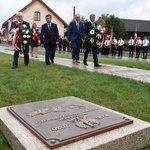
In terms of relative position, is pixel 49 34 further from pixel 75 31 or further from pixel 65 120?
pixel 65 120

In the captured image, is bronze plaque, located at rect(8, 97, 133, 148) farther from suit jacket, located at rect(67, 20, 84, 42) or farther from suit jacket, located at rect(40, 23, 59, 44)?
suit jacket, located at rect(67, 20, 84, 42)

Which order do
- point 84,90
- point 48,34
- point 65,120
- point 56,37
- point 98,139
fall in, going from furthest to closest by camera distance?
1. point 56,37
2. point 48,34
3. point 84,90
4. point 65,120
5. point 98,139

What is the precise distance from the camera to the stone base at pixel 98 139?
266cm

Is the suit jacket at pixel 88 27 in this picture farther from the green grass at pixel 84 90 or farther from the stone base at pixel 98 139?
the stone base at pixel 98 139

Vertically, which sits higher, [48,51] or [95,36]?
[95,36]

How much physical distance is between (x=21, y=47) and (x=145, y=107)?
19.5 feet

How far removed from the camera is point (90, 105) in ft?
12.4

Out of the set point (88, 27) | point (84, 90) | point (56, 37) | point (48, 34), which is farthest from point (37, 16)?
point (84, 90)

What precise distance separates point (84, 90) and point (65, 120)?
7.78 ft

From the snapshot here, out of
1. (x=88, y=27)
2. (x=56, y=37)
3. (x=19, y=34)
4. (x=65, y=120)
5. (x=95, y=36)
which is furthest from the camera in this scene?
(x=56, y=37)

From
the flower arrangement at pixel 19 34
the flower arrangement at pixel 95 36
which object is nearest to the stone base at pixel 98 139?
the flower arrangement at pixel 19 34

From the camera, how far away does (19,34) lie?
9188mm

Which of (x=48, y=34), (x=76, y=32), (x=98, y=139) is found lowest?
(x=98, y=139)

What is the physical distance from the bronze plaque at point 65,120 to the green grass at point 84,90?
0.46 meters
